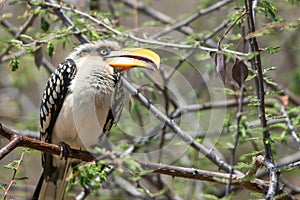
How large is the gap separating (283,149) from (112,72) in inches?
74.1

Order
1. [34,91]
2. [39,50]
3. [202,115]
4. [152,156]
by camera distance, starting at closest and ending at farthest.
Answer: [39,50]
[152,156]
[202,115]
[34,91]

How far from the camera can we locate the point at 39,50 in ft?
9.86

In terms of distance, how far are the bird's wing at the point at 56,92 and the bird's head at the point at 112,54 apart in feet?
0.32

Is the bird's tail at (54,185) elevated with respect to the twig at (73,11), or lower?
lower

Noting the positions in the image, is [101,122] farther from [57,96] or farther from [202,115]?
[202,115]

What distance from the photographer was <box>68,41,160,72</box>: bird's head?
262 cm

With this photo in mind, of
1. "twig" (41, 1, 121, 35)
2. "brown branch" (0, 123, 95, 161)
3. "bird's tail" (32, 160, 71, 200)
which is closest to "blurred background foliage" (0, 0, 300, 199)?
"twig" (41, 1, 121, 35)

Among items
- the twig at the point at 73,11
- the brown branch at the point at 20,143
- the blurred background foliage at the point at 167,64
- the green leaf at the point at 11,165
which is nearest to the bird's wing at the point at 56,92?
the blurred background foliage at the point at 167,64

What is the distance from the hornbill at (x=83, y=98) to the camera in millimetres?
2773

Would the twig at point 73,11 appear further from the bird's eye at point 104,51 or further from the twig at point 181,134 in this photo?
the twig at point 181,134

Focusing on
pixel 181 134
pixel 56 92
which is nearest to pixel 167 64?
pixel 181 134

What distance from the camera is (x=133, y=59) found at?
2.64 meters

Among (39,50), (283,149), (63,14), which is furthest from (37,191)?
(283,149)

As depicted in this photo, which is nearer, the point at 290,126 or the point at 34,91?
the point at 290,126
